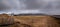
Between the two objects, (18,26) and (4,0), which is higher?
(4,0)

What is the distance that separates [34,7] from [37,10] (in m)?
0.03

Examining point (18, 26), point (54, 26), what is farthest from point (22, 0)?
point (54, 26)

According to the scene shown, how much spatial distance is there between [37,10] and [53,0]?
0.14 metres

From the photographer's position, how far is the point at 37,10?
0.66 m

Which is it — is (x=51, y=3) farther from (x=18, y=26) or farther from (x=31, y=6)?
(x=18, y=26)

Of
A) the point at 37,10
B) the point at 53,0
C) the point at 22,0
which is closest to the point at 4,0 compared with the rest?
the point at 22,0

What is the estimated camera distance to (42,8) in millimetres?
656

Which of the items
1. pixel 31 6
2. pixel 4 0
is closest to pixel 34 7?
pixel 31 6

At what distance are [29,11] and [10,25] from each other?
0.18 meters

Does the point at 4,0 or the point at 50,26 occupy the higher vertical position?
the point at 4,0

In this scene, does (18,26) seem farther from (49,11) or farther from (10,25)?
(49,11)

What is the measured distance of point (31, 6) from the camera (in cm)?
66

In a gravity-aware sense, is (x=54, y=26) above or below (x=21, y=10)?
below

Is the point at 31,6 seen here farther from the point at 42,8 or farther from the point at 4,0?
the point at 4,0
